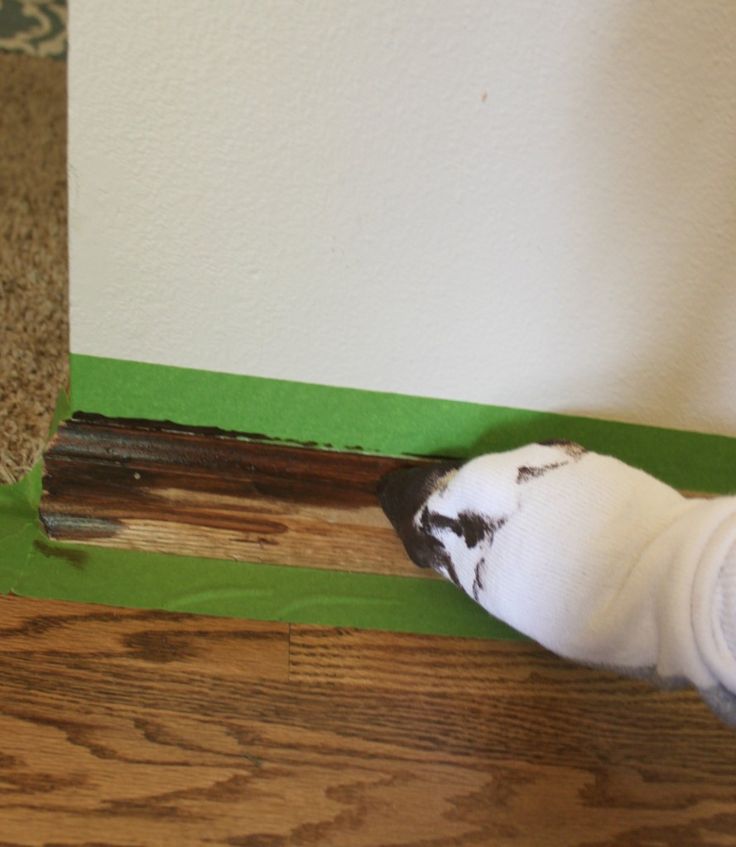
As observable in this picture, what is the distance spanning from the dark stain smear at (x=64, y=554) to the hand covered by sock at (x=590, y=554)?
0.30 m

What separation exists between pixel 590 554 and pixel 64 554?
0.47 metres

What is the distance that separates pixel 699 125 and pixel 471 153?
171mm

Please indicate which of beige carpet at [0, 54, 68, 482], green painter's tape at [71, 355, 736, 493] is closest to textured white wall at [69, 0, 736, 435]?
green painter's tape at [71, 355, 736, 493]

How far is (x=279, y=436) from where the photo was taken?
0.72 meters

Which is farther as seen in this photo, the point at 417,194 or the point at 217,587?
the point at 217,587

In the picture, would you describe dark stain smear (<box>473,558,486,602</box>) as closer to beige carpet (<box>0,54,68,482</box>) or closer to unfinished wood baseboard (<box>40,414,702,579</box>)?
unfinished wood baseboard (<box>40,414,702,579</box>)

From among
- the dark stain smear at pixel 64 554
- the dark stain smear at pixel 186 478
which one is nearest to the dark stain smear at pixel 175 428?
the dark stain smear at pixel 186 478

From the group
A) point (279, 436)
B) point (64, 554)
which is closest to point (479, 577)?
point (279, 436)

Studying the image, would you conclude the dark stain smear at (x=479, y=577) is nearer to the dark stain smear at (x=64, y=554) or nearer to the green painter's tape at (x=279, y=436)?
the green painter's tape at (x=279, y=436)

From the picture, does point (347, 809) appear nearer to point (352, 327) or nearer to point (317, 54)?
point (352, 327)

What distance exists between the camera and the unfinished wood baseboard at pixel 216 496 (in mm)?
696

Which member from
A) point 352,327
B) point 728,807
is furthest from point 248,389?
point 728,807

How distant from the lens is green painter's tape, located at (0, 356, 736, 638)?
0.66m

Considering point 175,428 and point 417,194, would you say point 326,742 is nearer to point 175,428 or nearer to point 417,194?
point 175,428
